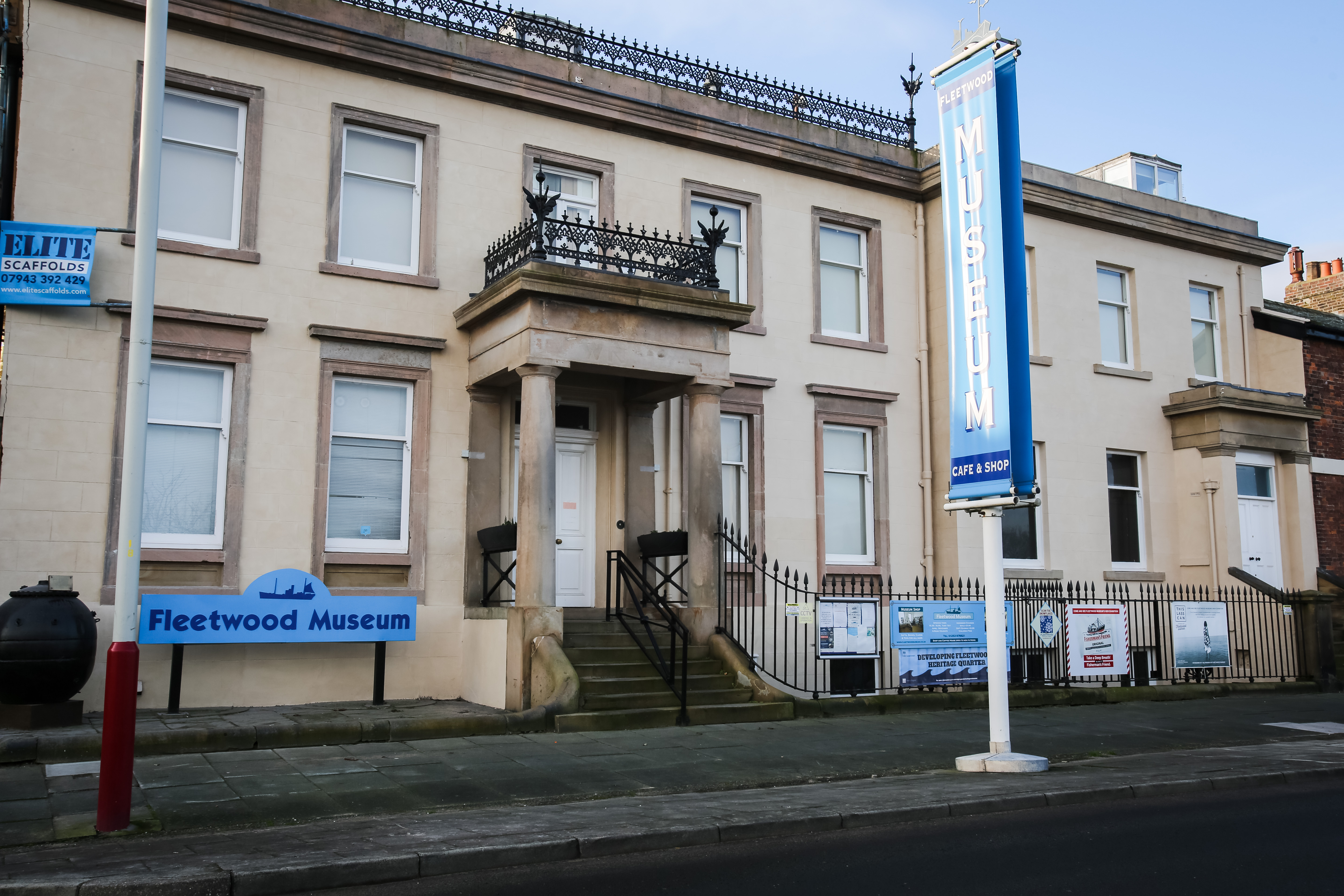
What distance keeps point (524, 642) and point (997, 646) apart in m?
5.13

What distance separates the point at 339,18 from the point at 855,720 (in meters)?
10.9

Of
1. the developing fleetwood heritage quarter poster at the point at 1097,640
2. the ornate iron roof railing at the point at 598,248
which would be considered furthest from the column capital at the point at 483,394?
the developing fleetwood heritage quarter poster at the point at 1097,640

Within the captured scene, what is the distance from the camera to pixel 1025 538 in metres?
18.9

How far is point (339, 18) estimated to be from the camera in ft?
46.4

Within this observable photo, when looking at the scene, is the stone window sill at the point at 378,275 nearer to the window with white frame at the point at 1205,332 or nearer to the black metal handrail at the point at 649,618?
the black metal handrail at the point at 649,618

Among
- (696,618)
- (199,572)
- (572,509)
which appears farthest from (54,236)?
(696,618)

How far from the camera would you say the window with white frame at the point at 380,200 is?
14.2 m

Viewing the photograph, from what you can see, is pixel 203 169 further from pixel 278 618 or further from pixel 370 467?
pixel 278 618

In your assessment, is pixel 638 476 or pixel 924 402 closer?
pixel 638 476

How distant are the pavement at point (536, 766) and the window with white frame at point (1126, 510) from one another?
19.0 feet

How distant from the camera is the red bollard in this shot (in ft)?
23.7

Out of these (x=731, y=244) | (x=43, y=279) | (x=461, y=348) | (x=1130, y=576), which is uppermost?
(x=731, y=244)

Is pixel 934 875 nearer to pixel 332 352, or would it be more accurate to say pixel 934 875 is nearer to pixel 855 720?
pixel 855 720

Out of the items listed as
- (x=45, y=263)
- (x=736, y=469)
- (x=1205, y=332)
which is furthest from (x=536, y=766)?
(x=1205, y=332)
